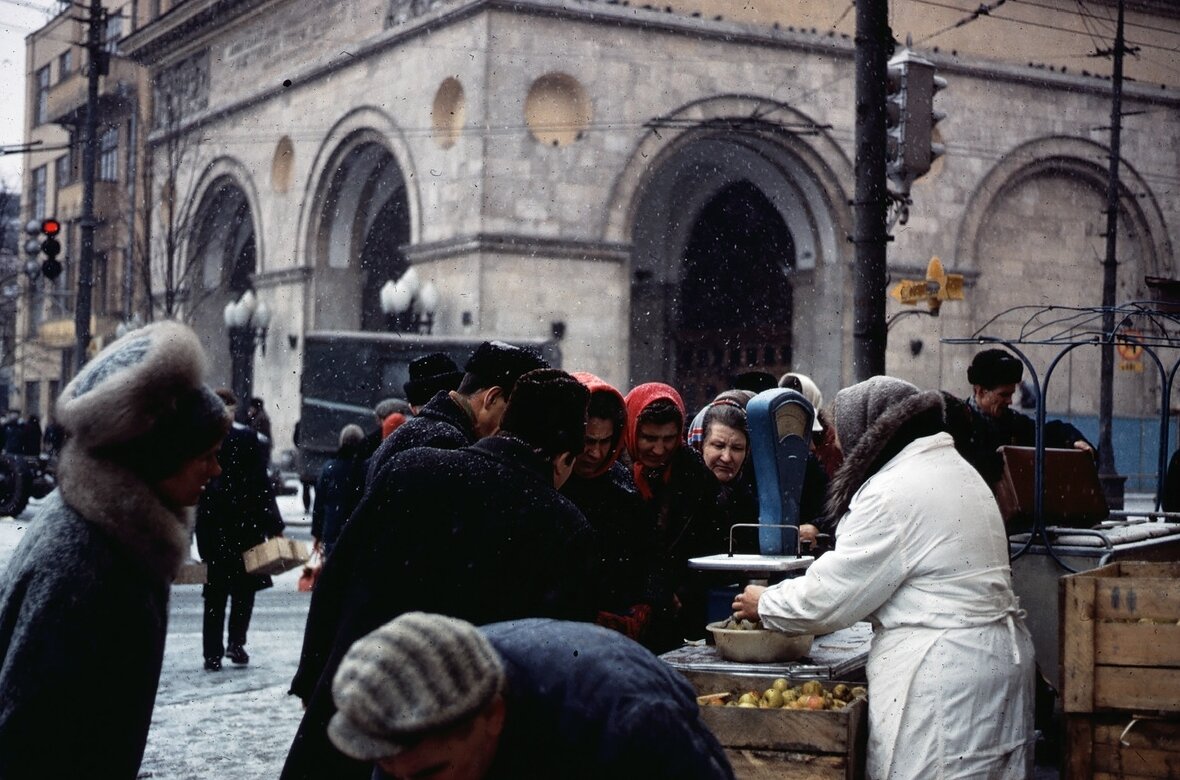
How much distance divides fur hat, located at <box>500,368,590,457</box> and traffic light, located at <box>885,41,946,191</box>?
5445mm

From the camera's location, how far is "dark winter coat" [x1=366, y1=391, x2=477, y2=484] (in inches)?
165

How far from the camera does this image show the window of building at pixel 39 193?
47875mm

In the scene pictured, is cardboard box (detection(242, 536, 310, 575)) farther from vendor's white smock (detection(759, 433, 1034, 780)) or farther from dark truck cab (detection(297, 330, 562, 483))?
dark truck cab (detection(297, 330, 562, 483))

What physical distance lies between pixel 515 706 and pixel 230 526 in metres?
8.08

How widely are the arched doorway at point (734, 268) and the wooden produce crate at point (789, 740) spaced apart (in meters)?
21.1

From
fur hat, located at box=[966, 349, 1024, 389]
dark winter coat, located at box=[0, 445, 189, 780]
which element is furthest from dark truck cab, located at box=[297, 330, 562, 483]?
dark winter coat, located at box=[0, 445, 189, 780]

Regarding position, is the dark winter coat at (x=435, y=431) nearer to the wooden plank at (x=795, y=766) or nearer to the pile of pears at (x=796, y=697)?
the pile of pears at (x=796, y=697)

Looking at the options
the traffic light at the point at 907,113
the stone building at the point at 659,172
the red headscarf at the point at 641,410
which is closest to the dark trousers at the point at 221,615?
the traffic light at the point at 907,113

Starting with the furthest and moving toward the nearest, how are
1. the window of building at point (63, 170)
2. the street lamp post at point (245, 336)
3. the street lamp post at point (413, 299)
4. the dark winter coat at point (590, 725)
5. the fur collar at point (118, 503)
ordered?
the window of building at point (63, 170), the street lamp post at point (245, 336), the street lamp post at point (413, 299), the fur collar at point (118, 503), the dark winter coat at point (590, 725)

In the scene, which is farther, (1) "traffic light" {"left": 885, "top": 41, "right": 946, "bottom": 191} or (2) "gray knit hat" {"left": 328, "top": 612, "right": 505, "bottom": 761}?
(1) "traffic light" {"left": 885, "top": 41, "right": 946, "bottom": 191}

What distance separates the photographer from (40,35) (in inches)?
1864

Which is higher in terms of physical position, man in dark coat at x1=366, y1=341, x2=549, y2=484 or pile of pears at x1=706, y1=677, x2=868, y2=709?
man in dark coat at x1=366, y1=341, x2=549, y2=484

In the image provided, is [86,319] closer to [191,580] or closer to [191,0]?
[191,0]

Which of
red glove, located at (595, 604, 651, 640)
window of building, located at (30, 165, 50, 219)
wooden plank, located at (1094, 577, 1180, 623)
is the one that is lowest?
red glove, located at (595, 604, 651, 640)
